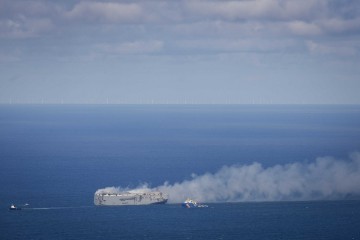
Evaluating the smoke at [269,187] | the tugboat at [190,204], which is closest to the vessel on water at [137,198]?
the smoke at [269,187]

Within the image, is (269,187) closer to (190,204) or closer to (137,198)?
(190,204)

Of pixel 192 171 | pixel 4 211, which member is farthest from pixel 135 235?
pixel 192 171

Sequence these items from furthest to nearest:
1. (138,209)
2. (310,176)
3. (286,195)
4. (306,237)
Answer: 1. (310,176)
2. (286,195)
3. (138,209)
4. (306,237)

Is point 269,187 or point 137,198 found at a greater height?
point 269,187

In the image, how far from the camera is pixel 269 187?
134 m

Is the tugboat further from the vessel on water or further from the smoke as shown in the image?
the vessel on water

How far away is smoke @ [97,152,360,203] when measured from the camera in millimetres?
130625

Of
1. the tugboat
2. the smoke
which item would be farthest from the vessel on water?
the tugboat

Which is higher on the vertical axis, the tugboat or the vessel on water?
the vessel on water

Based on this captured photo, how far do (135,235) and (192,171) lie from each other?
73263mm

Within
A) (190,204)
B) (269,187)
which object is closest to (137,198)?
(190,204)

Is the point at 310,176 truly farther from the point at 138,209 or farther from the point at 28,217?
the point at 28,217

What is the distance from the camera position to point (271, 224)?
107 meters

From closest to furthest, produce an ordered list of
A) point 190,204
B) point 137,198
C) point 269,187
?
1. point 190,204
2. point 137,198
3. point 269,187
